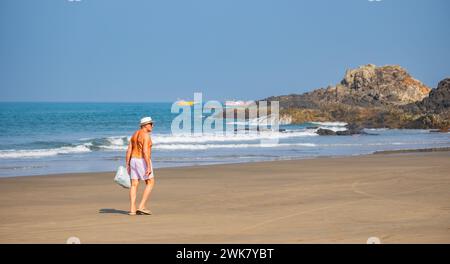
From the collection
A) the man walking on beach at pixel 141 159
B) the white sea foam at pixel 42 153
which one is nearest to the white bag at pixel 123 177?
the man walking on beach at pixel 141 159

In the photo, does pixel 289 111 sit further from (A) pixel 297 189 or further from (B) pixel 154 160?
(A) pixel 297 189

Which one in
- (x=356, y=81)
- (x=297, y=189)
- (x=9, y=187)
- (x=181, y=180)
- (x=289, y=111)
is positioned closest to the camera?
(x=297, y=189)

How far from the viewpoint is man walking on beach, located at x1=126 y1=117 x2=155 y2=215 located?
1181cm

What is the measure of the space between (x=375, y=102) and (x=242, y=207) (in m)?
76.4

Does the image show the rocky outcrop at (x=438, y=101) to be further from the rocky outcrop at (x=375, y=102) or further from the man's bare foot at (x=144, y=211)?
the man's bare foot at (x=144, y=211)

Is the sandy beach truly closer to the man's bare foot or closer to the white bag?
the man's bare foot

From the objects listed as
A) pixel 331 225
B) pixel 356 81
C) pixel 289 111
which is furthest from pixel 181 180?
pixel 356 81

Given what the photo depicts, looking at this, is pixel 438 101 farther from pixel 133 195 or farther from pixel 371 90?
pixel 133 195

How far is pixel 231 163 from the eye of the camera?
2447cm

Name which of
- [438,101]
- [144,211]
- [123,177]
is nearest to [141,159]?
[123,177]

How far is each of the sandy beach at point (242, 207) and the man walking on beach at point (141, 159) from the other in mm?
294

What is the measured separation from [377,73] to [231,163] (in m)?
75.7

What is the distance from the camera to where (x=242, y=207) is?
1290 centimetres

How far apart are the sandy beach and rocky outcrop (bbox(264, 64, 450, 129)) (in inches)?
1396
